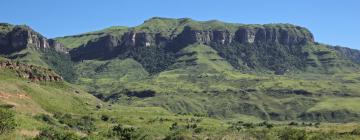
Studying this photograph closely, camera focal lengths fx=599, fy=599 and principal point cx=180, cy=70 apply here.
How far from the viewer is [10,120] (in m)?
115

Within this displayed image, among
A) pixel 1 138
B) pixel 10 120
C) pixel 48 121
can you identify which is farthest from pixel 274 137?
pixel 1 138

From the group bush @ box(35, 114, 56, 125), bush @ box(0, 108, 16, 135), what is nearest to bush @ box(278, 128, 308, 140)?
bush @ box(35, 114, 56, 125)

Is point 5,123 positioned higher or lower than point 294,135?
higher

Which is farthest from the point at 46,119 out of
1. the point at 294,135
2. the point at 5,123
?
the point at 5,123

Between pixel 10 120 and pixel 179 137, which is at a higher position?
pixel 10 120

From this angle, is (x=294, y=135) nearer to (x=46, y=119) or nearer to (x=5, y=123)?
(x=46, y=119)

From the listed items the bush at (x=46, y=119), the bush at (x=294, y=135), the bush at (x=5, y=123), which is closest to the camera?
the bush at (x=5, y=123)

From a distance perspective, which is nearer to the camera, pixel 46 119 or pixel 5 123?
pixel 5 123

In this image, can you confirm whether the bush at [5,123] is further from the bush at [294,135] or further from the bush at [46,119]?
the bush at [294,135]

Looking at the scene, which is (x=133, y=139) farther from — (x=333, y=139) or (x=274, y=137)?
(x=333, y=139)

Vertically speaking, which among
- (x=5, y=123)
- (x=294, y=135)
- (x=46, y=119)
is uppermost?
(x=5, y=123)

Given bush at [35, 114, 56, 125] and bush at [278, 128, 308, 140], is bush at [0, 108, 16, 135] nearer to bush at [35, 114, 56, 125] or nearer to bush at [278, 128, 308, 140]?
bush at [35, 114, 56, 125]

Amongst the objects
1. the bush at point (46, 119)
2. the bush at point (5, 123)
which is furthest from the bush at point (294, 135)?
the bush at point (5, 123)

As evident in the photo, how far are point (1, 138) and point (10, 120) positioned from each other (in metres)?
20.3
